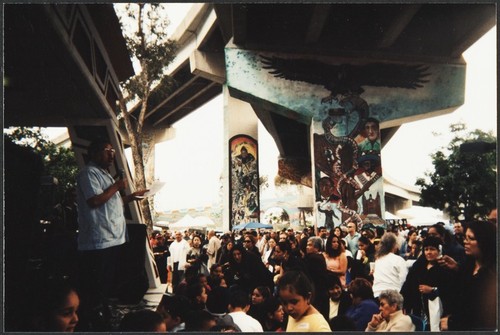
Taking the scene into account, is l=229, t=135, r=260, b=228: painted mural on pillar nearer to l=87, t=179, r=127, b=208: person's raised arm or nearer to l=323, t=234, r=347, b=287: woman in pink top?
l=323, t=234, r=347, b=287: woman in pink top

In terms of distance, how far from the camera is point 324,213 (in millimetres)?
14789

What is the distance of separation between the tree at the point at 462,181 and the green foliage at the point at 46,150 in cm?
443

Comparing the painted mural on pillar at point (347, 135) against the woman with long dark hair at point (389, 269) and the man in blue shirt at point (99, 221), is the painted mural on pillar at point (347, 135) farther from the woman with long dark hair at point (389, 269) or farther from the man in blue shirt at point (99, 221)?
the man in blue shirt at point (99, 221)

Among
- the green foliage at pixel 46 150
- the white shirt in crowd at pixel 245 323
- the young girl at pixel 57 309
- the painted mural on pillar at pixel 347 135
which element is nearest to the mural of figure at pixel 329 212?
the painted mural on pillar at pixel 347 135

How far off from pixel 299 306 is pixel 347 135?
1256 centimetres

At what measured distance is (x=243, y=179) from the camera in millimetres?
19781

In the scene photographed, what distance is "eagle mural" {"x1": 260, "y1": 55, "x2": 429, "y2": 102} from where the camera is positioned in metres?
14.8

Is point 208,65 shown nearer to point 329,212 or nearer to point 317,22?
point 317,22

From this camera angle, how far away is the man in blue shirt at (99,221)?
3511mm

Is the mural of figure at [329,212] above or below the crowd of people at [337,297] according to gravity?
above

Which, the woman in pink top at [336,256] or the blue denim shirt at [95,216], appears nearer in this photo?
the blue denim shirt at [95,216]

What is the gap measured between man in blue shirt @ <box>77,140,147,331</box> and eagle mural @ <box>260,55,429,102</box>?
1152 centimetres

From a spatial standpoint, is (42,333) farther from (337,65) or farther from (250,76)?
(337,65)

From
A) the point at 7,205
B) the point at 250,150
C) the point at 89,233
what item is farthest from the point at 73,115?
the point at 250,150
